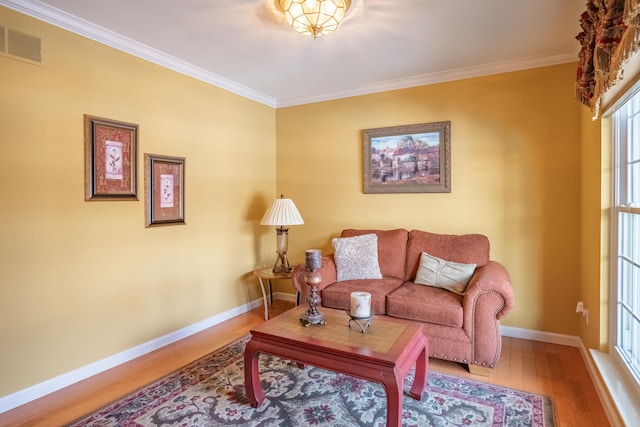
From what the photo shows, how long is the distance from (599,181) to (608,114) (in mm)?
440

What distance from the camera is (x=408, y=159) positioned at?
363 centimetres

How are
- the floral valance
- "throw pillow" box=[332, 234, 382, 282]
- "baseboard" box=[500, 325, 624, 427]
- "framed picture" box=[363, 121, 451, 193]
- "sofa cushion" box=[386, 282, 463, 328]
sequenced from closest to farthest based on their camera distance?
the floral valance, "baseboard" box=[500, 325, 624, 427], "sofa cushion" box=[386, 282, 463, 328], "throw pillow" box=[332, 234, 382, 282], "framed picture" box=[363, 121, 451, 193]

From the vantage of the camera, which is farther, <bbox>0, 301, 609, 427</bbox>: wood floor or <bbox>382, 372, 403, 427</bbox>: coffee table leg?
<bbox>0, 301, 609, 427</bbox>: wood floor

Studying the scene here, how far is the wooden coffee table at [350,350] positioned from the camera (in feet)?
5.43

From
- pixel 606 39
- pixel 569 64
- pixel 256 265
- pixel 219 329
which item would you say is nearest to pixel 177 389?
pixel 219 329

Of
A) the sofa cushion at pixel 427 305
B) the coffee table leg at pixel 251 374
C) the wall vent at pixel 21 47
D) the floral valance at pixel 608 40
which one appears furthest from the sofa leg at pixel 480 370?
the wall vent at pixel 21 47

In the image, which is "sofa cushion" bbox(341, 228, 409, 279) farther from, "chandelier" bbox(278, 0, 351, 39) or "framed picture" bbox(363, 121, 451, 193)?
"chandelier" bbox(278, 0, 351, 39)

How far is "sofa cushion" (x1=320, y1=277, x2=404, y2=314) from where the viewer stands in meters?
2.78

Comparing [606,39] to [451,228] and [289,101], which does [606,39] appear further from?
[289,101]

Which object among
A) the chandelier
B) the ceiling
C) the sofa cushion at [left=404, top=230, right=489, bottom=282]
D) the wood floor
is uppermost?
the ceiling

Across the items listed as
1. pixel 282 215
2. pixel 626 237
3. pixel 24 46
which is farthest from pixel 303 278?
pixel 24 46

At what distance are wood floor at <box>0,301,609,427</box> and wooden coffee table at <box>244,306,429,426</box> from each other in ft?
2.68

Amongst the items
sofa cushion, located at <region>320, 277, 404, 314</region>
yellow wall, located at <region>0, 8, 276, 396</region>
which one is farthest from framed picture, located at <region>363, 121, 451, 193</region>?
yellow wall, located at <region>0, 8, 276, 396</region>

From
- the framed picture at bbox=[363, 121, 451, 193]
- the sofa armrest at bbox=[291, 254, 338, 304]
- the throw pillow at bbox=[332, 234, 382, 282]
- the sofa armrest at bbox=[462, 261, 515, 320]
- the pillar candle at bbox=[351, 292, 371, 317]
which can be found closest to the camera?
the pillar candle at bbox=[351, 292, 371, 317]
